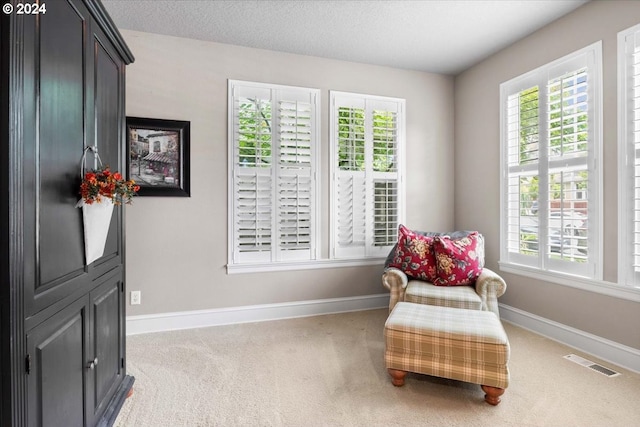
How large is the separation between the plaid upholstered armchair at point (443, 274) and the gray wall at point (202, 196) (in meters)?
0.81

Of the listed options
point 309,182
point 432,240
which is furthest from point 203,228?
point 432,240

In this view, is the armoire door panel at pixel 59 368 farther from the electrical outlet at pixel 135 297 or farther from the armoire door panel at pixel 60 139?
the electrical outlet at pixel 135 297

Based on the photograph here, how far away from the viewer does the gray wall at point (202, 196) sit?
3100mm

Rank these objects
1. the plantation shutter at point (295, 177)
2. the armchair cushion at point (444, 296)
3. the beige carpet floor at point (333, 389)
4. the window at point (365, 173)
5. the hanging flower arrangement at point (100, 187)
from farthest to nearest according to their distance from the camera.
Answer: the window at point (365, 173), the plantation shutter at point (295, 177), the armchair cushion at point (444, 296), the beige carpet floor at point (333, 389), the hanging flower arrangement at point (100, 187)

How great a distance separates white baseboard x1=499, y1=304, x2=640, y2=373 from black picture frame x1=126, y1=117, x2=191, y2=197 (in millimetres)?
3405

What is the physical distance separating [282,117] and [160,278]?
77.6 inches

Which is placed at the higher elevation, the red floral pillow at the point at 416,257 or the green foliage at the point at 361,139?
the green foliage at the point at 361,139

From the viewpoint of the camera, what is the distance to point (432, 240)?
3.19 meters

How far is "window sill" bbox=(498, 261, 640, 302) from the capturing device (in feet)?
7.92

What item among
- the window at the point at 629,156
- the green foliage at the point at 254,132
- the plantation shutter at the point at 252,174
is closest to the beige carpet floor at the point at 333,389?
the window at the point at 629,156

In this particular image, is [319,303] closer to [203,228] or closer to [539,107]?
[203,228]

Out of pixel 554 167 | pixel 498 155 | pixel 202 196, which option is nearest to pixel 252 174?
pixel 202 196

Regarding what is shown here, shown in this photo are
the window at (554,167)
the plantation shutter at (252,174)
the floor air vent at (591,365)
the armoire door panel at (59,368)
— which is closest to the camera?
the armoire door panel at (59,368)

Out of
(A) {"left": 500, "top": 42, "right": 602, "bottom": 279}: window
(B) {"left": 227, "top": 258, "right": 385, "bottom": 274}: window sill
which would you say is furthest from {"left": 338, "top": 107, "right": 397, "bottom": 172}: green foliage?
(A) {"left": 500, "top": 42, "right": 602, "bottom": 279}: window
